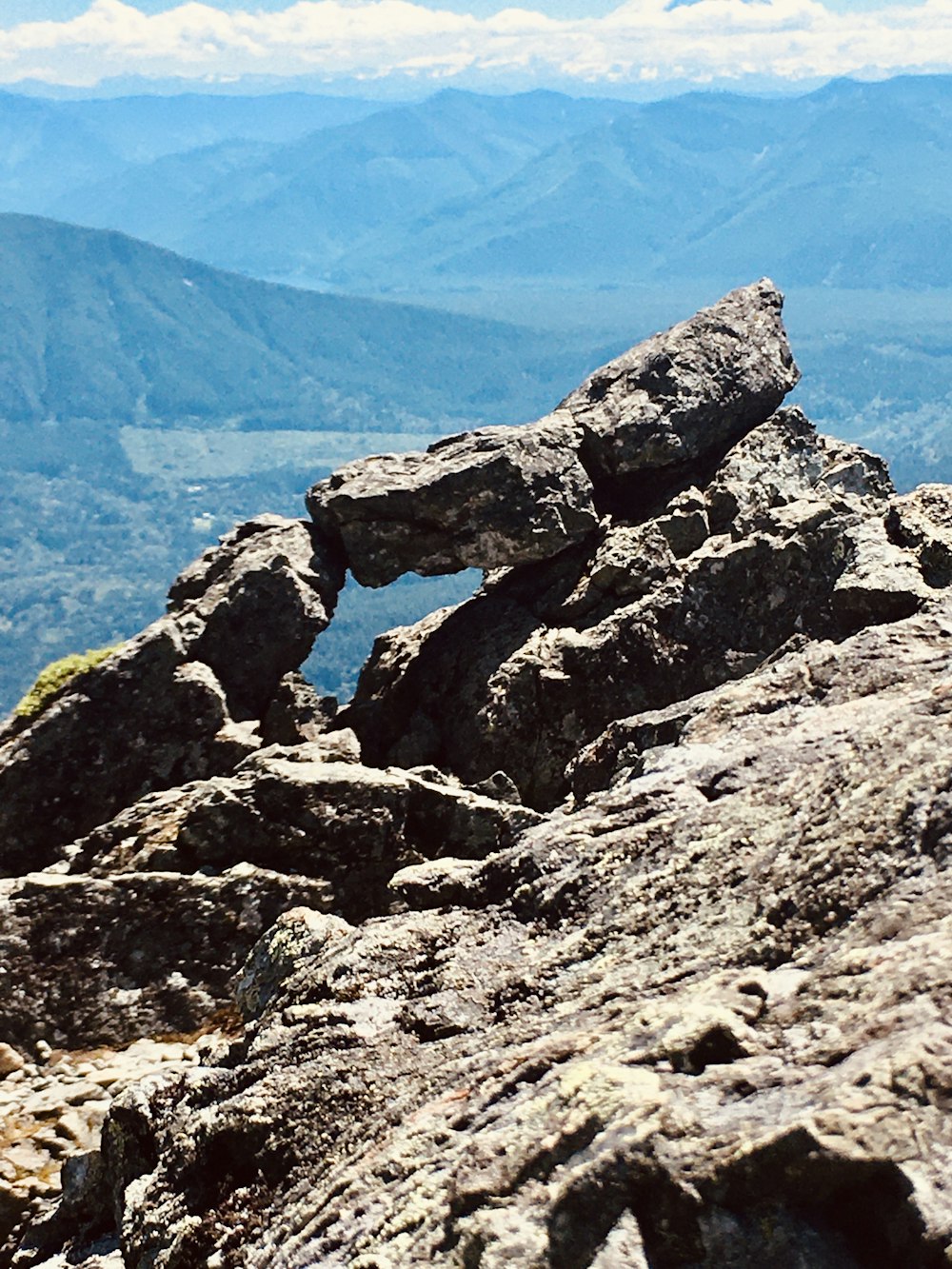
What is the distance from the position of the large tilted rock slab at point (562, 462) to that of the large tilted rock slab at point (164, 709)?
7.23 feet

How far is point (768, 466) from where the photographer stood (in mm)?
31609

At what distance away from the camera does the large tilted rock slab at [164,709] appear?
26531 millimetres

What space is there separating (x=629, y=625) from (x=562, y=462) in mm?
5714

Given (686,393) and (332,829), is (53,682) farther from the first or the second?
(686,393)

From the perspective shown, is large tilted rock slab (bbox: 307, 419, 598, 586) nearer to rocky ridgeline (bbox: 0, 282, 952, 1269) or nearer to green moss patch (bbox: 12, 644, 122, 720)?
rocky ridgeline (bbox: 0, 282, 952, 1269)

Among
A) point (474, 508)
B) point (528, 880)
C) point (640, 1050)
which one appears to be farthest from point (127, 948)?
point (474, 508)

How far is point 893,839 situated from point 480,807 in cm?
1084

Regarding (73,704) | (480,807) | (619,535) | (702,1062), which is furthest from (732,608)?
(702,1062)

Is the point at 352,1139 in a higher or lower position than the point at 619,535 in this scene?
lower

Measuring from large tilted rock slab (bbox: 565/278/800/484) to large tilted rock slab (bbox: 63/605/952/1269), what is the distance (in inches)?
647

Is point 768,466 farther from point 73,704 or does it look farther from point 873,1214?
point 873,1214

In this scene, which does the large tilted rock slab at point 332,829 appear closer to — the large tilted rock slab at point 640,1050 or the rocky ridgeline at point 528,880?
the rocky ridgeline at point 528,880

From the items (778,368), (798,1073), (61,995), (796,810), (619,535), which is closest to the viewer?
(798,1073)

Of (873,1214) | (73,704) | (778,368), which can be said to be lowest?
(73,704)
